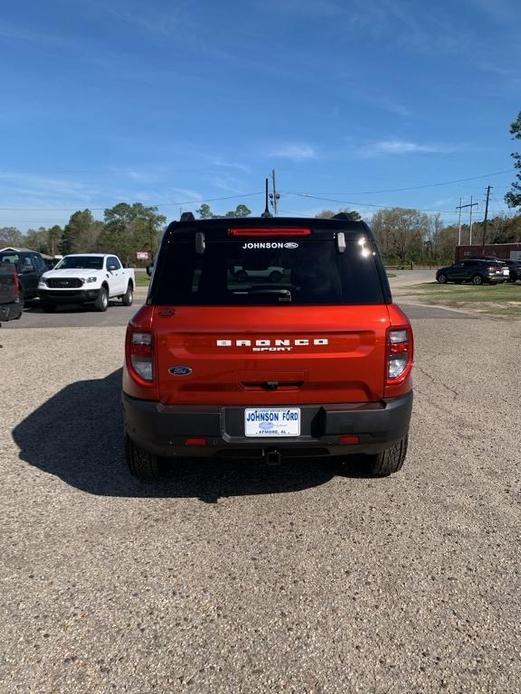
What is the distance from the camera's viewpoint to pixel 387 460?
4.00 m

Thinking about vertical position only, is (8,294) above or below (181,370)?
below

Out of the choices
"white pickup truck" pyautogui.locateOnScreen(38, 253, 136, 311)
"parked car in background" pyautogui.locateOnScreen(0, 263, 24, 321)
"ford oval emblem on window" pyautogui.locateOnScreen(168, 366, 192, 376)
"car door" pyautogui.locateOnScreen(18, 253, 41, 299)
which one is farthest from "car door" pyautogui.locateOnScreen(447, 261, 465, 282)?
"ford oval emblem on window" pyautogui.locateOnScreen(168, 366, 192, 376)

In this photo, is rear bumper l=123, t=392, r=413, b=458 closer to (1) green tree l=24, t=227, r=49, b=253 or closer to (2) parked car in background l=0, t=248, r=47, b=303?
(2) parked car in background l=0, t=248, r=47, b=303

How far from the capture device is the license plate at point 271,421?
3.35 metres

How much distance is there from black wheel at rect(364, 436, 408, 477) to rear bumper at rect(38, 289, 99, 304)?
44.9 feet

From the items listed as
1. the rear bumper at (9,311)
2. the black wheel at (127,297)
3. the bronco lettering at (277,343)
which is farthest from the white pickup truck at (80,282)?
the bronco lettering at (277,343)

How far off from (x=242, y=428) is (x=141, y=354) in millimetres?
763

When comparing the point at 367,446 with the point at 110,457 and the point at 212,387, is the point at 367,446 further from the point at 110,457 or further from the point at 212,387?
the point at 110,457

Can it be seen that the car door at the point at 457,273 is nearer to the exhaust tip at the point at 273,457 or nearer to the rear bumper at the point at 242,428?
the rear bumper at the point at 242,428

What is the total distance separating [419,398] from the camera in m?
6.57

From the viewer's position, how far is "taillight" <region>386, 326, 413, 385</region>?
3406 mm

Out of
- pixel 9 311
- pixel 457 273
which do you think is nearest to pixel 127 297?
pixel 9 311

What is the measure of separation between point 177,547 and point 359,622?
3.76 feet

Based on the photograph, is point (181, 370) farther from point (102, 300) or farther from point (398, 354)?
point (102, 300)
